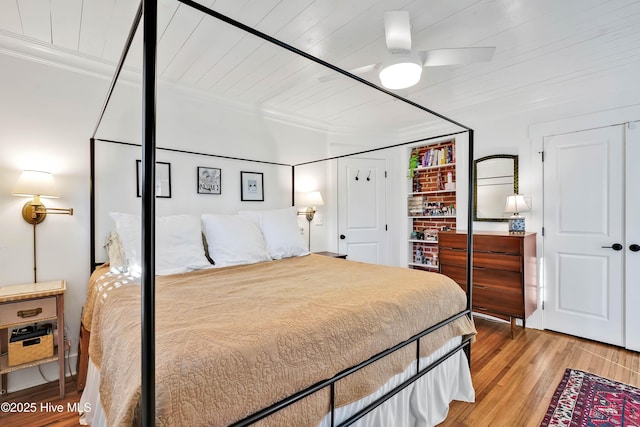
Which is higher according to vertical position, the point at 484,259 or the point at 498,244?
the point at 498,244

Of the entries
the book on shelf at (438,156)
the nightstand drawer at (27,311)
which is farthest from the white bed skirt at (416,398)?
the book on shelf at (438,156)

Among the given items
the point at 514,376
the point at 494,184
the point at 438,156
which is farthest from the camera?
the point at 438,156

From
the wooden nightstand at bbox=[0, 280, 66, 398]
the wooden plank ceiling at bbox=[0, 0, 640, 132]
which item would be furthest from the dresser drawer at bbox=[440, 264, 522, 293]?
the wooden nightstand at bbox=[0, 280, 66, 398]

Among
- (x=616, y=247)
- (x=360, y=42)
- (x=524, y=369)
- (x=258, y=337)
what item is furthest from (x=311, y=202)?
(x=616, y=247)

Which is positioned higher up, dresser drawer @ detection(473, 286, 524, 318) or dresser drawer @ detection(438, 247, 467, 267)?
dresser drawer @ detection(438, 247, 467, 267)

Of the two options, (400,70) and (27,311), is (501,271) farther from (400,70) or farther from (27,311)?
(27,311)

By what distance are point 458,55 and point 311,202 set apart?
2202mm

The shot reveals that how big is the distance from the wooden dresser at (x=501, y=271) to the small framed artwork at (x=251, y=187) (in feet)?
7.23

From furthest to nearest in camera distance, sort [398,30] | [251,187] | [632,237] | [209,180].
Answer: [251,187], [209,180], [632,237], [398,30]

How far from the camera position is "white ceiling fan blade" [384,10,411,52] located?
1.66 meters

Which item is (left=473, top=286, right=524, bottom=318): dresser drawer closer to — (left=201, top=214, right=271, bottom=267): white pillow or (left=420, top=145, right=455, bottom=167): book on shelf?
(left=420, top=145, right=455, bottom=167): book on shelf

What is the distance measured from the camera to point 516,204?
312 cm

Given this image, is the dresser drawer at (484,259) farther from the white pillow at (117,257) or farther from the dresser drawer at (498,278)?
the white pillow at (117,257)

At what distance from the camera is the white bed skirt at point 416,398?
135cm
